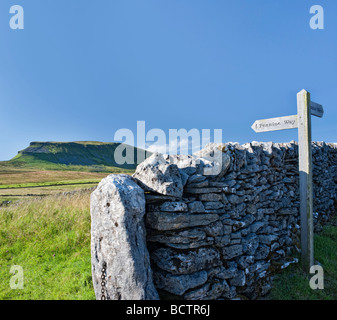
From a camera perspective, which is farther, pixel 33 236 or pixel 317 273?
pixel 33 236

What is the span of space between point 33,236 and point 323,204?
1068 centimetres

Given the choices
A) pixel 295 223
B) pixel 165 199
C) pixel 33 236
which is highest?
pixel 165 199

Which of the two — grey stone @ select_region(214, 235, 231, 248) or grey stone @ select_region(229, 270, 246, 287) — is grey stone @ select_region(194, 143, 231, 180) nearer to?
grey stone @ select_region(214, 235, 231, 248)

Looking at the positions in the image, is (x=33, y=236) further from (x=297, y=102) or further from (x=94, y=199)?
(x=297, y=102)

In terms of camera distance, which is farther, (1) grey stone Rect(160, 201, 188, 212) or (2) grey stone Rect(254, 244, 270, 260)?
(2) grey stone Rect(254, 244, 270, 260)

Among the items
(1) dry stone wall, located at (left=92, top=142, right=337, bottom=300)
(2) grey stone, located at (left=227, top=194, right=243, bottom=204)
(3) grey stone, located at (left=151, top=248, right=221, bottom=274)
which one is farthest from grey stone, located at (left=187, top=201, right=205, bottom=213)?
(2) grey stone, located at (left=227, top=194, right=243, bottom=204)

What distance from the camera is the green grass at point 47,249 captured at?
4.60m

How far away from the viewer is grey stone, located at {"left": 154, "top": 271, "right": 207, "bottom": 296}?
9.99ft

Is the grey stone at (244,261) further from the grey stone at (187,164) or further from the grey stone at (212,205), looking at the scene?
the grey stone at (187,164)

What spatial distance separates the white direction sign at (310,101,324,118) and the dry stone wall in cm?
123

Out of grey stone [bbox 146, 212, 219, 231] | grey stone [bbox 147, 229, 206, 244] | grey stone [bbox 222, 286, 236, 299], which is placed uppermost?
grey stone [bbox 146, 212, 219, 231]

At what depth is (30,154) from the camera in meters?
113

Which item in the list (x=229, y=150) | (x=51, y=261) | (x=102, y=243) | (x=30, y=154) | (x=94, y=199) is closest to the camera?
(x=102, y=243)
